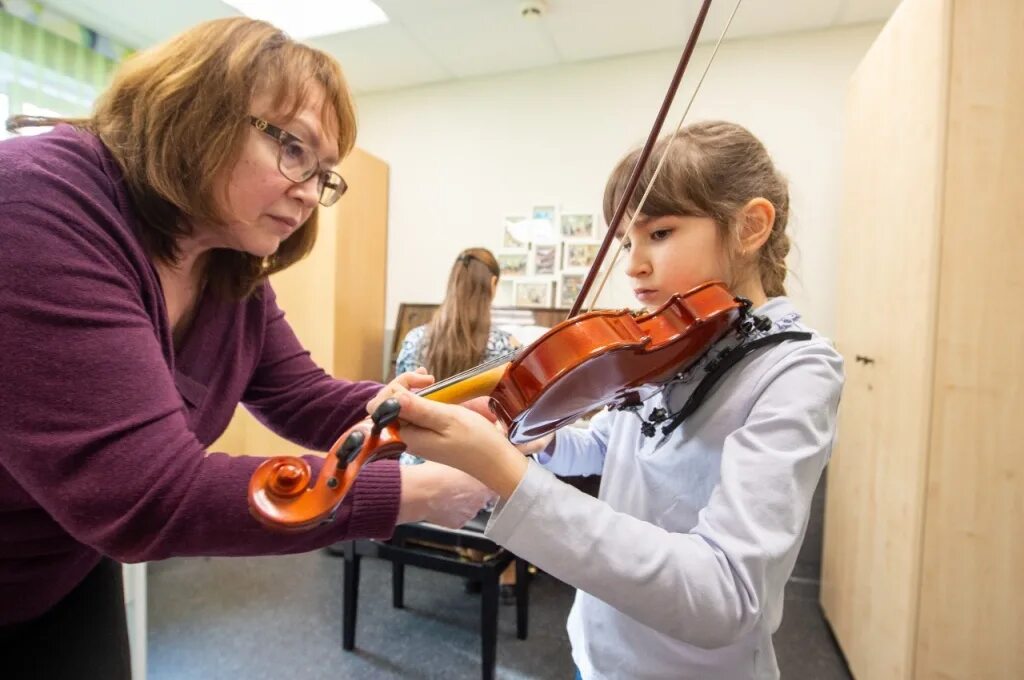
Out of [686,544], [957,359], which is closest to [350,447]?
[686,544]

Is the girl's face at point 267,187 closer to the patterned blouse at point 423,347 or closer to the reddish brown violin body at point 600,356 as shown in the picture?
the reddish brown violin body at point 600,356

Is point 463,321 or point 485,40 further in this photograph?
point 485,40

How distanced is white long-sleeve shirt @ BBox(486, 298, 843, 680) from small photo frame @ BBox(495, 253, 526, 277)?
7.96 feet

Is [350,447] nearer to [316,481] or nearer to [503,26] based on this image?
[316,481]

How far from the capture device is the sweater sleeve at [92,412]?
0.58 m

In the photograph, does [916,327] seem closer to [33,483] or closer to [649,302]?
[649,302]

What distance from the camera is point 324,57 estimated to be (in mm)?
902

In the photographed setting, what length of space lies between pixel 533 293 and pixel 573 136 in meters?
0.87

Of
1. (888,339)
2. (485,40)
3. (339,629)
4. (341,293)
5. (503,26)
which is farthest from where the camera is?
(341,293)

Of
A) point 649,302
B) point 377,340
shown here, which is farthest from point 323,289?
point 649,302

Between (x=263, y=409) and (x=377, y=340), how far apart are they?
2345 mm

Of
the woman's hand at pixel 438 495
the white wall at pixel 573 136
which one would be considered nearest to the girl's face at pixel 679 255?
the woman's hand at pixel 438 495

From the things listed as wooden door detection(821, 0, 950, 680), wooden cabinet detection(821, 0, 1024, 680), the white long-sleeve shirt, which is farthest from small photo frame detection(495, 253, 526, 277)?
the white long-sleeve shirt

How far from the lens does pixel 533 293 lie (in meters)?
3.14
